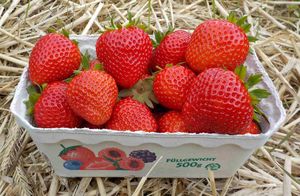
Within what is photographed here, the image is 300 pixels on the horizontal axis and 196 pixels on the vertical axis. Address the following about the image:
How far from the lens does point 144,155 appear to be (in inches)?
40.6

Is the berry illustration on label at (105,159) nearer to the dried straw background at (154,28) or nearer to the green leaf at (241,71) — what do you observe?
the dried straw background at (154,28)

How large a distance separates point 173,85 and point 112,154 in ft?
0.69

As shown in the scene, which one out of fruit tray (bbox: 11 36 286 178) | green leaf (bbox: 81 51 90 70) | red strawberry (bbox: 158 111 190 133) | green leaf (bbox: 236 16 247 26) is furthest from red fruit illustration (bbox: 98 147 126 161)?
green leaf (bbox: 236 16 247 26)

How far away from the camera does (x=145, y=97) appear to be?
3.59 ft

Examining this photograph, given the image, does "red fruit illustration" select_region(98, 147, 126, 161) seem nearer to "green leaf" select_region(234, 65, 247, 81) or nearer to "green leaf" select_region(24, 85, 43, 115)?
"green leaf" select_region(24, 85, 43, 115)

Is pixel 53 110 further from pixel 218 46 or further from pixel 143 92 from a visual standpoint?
pixel 218 46

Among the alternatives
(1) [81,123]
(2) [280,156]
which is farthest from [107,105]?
(2) [280,156]

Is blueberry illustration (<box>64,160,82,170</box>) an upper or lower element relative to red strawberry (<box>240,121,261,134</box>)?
lower

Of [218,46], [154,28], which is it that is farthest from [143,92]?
[154,28]

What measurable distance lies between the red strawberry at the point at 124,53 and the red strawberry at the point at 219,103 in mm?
159

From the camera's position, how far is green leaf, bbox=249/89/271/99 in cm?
102

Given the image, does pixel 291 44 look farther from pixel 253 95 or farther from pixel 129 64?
pixel 129 64

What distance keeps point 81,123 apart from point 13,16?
689mm

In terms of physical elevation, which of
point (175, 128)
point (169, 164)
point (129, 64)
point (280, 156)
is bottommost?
point (280, 156)
